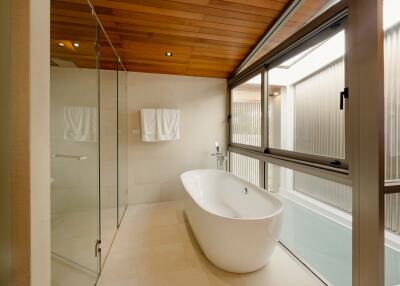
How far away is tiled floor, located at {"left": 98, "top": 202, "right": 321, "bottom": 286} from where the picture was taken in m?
1.49

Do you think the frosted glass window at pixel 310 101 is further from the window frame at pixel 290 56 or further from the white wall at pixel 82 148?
the white wall at pixel 82 148

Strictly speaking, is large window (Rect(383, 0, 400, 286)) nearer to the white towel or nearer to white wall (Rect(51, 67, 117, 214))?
white wall (Rect(51, 67, 117, 214))

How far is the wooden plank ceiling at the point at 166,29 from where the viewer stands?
1499 millimetres

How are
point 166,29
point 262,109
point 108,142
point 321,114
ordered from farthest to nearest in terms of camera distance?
point 262,109 < point 108,142 < point 166,29 < point 321,114

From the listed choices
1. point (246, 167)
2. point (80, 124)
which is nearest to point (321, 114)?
point (246, 167)

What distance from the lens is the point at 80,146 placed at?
61.9 inches

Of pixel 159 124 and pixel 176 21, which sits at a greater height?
pixel 176 21

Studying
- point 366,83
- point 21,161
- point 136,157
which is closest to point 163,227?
point 136,157

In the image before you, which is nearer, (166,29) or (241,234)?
(241,234)

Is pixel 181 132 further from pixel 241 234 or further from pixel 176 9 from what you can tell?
pixel 241 234

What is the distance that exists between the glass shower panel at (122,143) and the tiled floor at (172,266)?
1.78 ft

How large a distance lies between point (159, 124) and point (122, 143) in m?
0.65

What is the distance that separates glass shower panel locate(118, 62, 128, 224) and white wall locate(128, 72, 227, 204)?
0.28 feet

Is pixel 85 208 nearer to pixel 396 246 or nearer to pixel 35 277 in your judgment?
pixel 35 277
